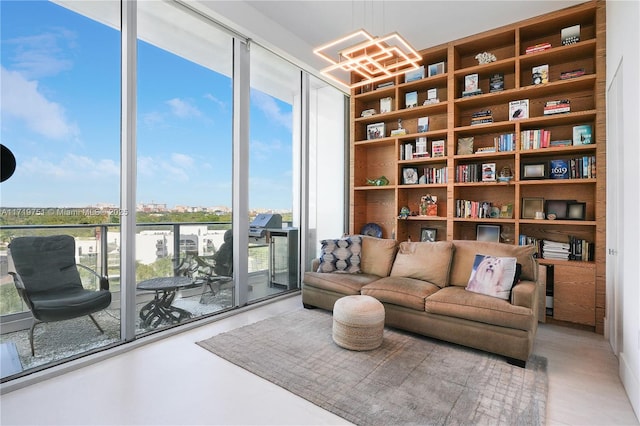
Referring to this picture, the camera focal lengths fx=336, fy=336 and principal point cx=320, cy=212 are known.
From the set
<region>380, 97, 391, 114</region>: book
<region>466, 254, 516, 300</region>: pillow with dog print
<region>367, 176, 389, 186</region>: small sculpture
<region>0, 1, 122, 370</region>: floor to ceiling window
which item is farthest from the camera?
<region>367, 176, 389, 186</region>: small sculpture

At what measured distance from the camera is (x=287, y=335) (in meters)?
3.04

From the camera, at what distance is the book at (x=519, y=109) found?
3800 mm

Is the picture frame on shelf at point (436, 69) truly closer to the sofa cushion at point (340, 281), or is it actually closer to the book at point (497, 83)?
the book at point (497, 83)

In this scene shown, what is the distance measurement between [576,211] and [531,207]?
17.0 inches

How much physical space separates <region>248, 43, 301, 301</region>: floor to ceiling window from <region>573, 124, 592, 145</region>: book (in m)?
3.20

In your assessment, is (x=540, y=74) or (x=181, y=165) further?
(x=540, y=74)

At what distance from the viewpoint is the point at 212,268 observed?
3.66 m

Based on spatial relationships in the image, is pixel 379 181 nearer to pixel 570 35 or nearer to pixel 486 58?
pixel 486 58

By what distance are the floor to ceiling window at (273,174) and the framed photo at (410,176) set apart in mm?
1516

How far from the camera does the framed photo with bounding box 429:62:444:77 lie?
436cm

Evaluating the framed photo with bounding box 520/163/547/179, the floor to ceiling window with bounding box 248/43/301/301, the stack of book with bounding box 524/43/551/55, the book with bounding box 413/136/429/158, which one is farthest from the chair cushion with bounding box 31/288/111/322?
the stack of book with bounding box 524/43/551/55

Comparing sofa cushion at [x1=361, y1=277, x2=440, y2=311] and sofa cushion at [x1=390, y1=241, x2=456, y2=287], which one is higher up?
sofa cushion at [x1=390, y1=241, x2=456, y2=287]

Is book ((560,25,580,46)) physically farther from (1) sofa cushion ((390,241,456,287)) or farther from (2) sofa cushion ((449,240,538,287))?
(1) sofa cushion ((390,241,456,287))

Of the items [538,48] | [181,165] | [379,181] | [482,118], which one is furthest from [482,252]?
[181,165]
